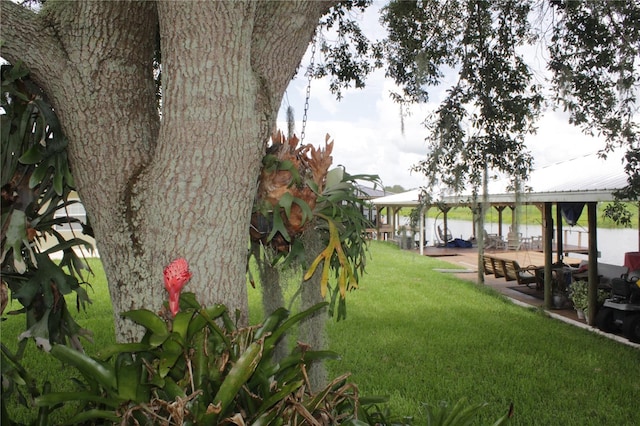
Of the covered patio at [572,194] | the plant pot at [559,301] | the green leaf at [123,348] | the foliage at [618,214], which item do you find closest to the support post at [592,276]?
the covered patio at [572,194]

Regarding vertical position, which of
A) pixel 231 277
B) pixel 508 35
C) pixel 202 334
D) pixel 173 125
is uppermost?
pixel 508 35

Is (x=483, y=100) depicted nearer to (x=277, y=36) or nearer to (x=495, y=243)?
(x=277, y=36)

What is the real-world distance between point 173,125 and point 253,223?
23.6 inches

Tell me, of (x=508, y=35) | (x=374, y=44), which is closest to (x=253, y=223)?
(x=508, y=35)

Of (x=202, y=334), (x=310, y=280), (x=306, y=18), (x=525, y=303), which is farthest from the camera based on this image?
(x=525, y=303)

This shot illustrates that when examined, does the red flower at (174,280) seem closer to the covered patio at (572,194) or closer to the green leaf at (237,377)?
the green leaf at (237,377)

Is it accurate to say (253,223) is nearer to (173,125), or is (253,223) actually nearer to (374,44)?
(173,125)

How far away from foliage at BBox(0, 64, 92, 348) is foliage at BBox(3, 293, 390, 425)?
0.81 meters

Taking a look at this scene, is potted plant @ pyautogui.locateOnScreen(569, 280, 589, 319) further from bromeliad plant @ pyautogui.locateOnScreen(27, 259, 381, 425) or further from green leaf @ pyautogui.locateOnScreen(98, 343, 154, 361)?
green leaf @ pyautogui.locateOnScreen(98, 343, 154, 361)

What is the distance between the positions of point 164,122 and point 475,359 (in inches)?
207

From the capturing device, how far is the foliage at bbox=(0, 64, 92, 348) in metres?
2.08

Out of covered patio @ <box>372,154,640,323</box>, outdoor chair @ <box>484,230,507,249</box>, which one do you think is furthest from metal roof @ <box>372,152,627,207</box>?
outdoor chair @ <box>484,230,507,249</box>

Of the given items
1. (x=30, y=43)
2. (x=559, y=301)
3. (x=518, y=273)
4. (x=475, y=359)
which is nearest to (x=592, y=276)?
(x=559, y=301)

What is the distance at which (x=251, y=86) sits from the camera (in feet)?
6.78
